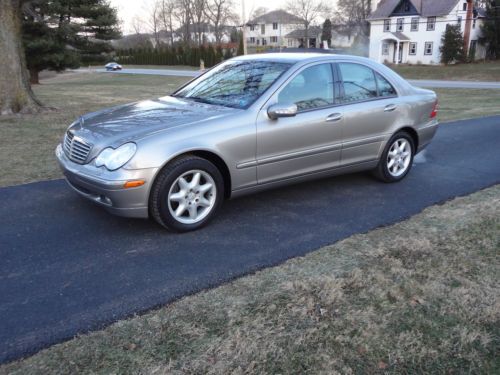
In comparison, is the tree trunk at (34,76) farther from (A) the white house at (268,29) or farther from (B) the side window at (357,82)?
(A) the white house at (268,29)

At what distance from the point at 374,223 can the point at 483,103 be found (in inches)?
516

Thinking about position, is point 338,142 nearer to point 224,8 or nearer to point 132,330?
point 132,330

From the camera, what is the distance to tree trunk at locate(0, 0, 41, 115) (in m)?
10.3

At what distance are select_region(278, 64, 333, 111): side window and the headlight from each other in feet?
5.19

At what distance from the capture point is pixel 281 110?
4445 mm

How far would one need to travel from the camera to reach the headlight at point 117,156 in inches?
155

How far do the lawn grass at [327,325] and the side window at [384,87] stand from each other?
236 centimetres

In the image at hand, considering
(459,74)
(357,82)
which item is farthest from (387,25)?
(357,82)

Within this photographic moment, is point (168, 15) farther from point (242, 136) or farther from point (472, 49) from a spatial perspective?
point (242, 136)

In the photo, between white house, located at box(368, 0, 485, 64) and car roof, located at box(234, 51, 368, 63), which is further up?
white house, located at box(368, 0, 485, 64)

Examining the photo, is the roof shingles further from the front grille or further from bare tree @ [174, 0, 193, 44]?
the front grille

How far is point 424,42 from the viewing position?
49.4m

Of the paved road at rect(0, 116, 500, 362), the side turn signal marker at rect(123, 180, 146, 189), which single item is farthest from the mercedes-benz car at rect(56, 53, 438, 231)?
the paved road at rect(0, 116, 500, 362)

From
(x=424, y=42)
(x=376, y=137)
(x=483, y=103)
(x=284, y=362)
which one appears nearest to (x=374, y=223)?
(x=376, y=137)
